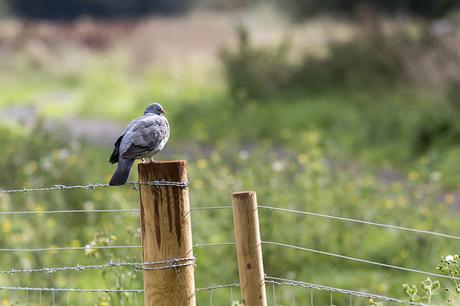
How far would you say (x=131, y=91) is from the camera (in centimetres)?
2303

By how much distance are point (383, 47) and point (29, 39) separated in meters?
13.6

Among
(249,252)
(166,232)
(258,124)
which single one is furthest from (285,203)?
(258,124)

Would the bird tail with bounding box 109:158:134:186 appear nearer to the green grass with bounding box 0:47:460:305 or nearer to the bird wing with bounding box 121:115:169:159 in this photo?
the bird wing with bounding box 121:115:169:159

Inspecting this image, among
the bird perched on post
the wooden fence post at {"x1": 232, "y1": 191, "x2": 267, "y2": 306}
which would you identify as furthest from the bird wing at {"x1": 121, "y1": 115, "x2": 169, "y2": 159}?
the wooden fence post at {"x1": 232, "y1": 191, "x2": 267, "y2": 306}

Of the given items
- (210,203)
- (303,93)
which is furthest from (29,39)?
(210,203)

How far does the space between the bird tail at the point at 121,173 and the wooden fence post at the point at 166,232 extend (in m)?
0.37

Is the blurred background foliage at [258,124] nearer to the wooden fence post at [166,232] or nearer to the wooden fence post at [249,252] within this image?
the wooden fence post at [166,232]

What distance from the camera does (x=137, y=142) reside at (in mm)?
4953

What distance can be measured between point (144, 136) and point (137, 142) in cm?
6

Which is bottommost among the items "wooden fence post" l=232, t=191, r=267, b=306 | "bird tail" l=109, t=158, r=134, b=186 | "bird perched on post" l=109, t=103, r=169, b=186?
"wooden fence post" l=232, t=191, r=267, b=306

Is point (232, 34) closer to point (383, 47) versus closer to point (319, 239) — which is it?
point (383, 47)

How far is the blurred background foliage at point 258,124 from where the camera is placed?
8328 millimetres

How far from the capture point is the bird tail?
15.6ft

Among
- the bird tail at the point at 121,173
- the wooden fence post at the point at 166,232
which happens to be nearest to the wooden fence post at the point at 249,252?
the wooden fence post at the point at 166,232
